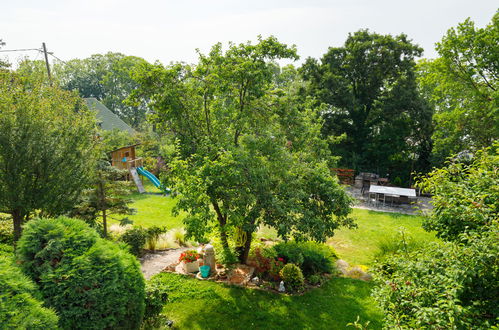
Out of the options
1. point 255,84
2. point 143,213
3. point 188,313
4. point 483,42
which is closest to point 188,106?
point 255,84

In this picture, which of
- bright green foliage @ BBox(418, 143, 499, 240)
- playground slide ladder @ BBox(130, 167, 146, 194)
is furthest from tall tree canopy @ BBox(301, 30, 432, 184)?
bright green foliage @ BBox(418, 143, 499, 240)

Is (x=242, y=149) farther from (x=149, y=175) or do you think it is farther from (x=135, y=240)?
(x=149, y=175)

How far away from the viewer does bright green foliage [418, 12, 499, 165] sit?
15164mm

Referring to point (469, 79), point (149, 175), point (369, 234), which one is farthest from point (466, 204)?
point (149, 175)

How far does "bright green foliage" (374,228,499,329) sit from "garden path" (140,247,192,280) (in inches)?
305

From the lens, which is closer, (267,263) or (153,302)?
(153,302)

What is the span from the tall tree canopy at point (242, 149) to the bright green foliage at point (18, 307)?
10.4 ft

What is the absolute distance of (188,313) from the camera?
23.9 ft

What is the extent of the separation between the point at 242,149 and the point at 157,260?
588 centimetres

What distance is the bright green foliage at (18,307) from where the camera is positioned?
3.18 m

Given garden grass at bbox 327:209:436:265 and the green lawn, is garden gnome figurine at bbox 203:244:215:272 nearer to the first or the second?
the green lawn

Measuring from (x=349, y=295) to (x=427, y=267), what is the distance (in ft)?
17.9

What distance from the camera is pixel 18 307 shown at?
11.1ft

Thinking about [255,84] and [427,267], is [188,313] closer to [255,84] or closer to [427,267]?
[427,267]
